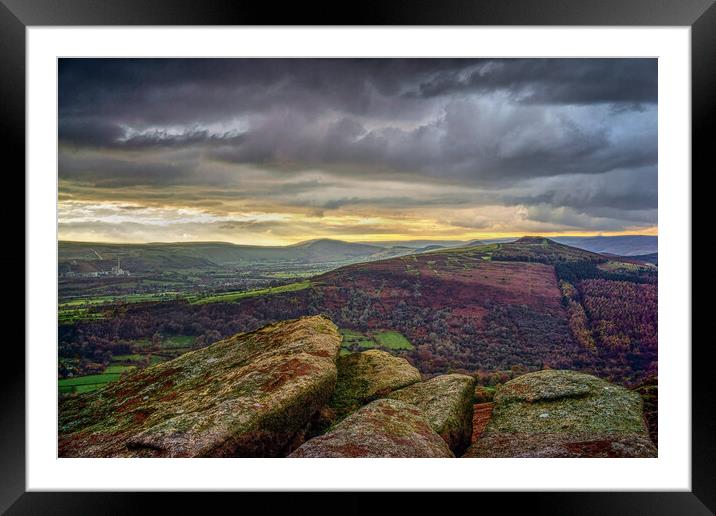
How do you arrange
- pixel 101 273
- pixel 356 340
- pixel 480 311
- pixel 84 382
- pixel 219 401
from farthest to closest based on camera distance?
pixel 480 311 < pixel 356 340 < pixel 101 273 < pixel 84 382 < pixel 219 401

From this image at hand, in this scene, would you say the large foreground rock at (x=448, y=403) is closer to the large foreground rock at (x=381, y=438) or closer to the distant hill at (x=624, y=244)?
the large foreground rock at (x=381, y=438)

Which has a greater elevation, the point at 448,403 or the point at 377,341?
the point at 448,403

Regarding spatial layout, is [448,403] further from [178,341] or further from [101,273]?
[101,273]

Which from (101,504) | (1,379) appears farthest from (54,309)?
(101,504)

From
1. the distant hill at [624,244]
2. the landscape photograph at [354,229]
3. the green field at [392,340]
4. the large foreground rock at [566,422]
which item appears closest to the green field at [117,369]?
the landscape photograph at [354,229]

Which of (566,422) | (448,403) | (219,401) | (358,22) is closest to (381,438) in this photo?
(448,403)

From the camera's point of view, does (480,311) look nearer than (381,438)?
No

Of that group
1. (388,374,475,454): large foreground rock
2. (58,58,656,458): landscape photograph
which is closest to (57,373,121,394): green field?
(58,58,656,458): landscape photograph
